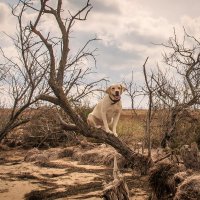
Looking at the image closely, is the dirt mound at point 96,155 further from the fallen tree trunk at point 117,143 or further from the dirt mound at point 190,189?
the dirt mound at point 190,189

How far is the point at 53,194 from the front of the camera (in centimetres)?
788

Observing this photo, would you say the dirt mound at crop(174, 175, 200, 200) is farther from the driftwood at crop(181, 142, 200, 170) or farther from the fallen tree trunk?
the fallen tree trunk

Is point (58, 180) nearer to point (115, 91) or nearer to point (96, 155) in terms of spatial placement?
point (115, 91)

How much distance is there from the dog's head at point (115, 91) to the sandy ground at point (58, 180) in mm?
1669

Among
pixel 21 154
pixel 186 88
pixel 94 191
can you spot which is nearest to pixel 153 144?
pixel 186 88

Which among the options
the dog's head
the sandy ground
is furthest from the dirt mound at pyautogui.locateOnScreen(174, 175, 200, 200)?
the dog's head

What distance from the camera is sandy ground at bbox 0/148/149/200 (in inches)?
306

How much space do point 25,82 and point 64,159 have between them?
8.08 feet

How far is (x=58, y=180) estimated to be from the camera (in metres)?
9.15

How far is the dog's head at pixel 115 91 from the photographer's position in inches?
355

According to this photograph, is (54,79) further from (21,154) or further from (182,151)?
(21,154)

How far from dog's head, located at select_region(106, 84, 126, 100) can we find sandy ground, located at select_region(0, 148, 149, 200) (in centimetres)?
167

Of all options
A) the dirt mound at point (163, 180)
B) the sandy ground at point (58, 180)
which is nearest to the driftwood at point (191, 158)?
the dirt mound at point (163, 180)

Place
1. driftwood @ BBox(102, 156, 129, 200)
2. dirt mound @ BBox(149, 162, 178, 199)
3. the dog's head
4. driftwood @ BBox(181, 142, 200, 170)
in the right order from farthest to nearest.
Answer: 1. the dog's head
2. driftwood @ BBox(181, 142, 200, 170)
3. dirt mound @ BBox(149, 162, 178, 199)
4. driftwood @ BBox(102, 156, 129, 200)
